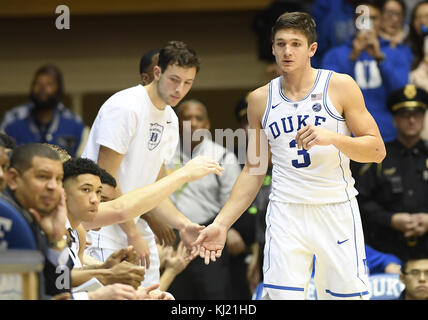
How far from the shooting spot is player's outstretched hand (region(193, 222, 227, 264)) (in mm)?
4586

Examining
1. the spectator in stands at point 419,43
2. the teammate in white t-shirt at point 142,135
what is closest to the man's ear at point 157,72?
the teammate in white t-shirt at point 142,135

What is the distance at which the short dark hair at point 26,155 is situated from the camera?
3.32 meters

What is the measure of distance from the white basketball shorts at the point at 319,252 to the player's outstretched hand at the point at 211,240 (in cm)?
33

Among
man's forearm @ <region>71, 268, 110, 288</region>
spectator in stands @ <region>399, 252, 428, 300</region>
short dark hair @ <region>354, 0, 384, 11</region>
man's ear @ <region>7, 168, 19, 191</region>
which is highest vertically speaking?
short dark hair @ <region>354, 0, 384, 11</region>

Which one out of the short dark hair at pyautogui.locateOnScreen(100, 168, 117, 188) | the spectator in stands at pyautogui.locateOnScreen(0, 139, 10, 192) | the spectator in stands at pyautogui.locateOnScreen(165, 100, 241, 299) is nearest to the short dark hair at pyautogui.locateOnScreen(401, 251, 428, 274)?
the spectator in stands at pyautogui.locateOnScreen(165, 100, 241, 299)

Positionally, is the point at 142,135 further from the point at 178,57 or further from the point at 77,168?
the point at 77,168

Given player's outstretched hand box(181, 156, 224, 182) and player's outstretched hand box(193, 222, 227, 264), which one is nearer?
player's outstretched hand box(181, 156, 224, 182)

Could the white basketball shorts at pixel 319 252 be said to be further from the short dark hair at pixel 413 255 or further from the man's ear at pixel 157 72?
the short dark hair at pixel 413 255

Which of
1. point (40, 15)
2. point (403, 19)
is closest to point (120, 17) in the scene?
point (40, 15)

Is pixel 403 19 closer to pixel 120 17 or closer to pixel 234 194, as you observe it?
pixel 120 17

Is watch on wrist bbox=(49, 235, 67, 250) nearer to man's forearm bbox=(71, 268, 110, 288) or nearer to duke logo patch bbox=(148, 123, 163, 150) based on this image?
man's forearm bbox=(71, 268, 110, 288)

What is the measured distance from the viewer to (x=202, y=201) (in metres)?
6.11

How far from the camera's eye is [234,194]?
4594 mm

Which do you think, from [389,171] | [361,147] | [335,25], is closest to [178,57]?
[361,147]
